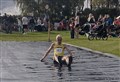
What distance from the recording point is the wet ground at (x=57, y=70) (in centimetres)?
1459

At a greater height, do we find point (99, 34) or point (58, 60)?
point (58, 60)

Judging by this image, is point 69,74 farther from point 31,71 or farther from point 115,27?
point 115,27

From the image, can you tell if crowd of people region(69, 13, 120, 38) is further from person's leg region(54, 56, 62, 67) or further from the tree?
the tree

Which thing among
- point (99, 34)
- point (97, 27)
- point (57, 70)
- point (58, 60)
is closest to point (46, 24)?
point (97, 27)

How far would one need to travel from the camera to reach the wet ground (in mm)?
14594

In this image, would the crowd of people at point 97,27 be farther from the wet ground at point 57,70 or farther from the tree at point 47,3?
the tree at point 47,3

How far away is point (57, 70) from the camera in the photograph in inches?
675

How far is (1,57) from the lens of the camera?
22406 millimetres

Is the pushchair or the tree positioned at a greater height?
the tree

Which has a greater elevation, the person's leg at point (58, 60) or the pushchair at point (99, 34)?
the person's leg at point (58, 60)

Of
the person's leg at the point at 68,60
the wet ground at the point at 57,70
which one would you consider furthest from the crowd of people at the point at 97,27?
the person's leg at the point at 68,60

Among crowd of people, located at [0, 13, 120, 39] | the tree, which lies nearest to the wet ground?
crowd of people, located at [0, 13, 120, 39]

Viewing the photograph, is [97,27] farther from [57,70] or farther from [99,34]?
[57,70]

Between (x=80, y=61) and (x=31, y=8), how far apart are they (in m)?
48.9
